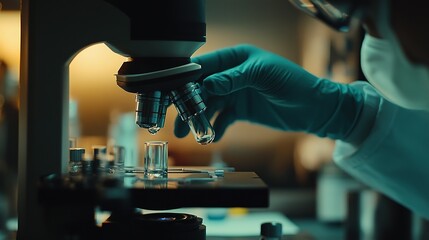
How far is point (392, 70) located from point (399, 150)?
0.40 meters

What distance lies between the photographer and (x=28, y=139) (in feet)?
3.76

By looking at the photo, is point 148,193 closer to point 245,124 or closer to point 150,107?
point 150,107

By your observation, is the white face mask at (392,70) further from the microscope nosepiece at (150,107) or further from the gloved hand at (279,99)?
the microscope nosepiece at (150,107)

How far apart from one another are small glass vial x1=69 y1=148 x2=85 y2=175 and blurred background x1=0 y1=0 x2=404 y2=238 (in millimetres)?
1371

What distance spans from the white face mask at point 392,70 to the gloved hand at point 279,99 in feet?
0.83

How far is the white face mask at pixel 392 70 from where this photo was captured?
1119 millimetres

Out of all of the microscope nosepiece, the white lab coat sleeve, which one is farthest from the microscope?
the white lab coat sleeve

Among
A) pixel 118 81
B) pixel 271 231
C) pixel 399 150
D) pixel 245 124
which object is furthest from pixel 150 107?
pixel 245 124

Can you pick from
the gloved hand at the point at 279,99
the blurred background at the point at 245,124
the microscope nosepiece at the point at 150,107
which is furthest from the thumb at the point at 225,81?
the blurred background at the point at 245,124

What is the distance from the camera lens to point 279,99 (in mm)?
1576

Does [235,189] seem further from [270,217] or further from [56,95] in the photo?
[270,217]

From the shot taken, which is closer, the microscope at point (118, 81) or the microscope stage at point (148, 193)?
the microscope stage at point (148, 193)

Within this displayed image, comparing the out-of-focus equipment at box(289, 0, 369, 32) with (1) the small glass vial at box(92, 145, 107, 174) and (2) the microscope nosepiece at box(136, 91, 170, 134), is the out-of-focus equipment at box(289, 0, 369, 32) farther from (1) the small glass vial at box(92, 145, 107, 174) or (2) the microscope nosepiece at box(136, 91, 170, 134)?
(1) the small glass vial at box(92, 145, 107, 174)

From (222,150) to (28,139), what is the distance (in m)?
1.73
